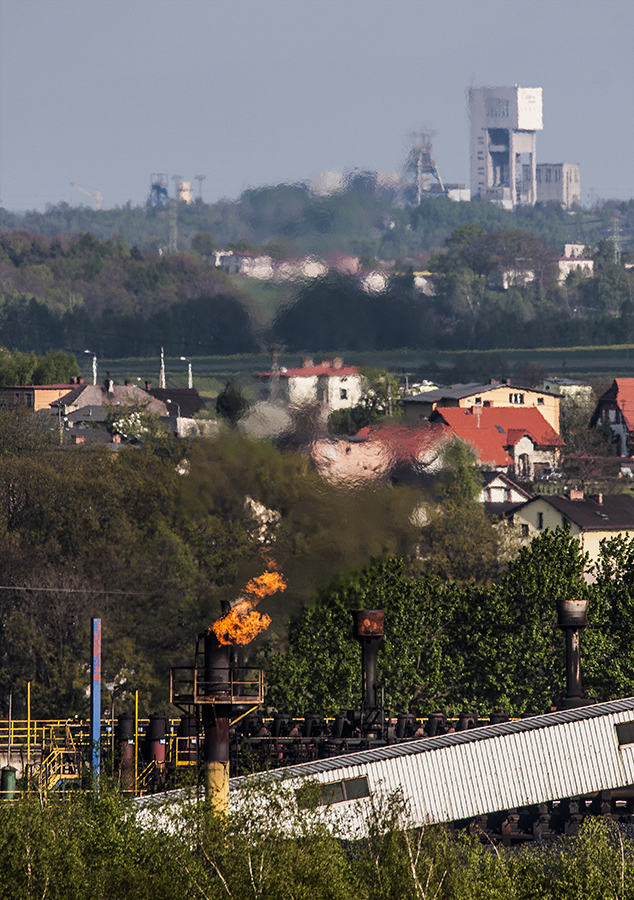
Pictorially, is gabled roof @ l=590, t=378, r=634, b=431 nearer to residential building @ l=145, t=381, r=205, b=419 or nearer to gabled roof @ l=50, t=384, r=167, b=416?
gabled roof @ l=50, t=384, r=167, b=416

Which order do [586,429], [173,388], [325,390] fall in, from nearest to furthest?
1. [325,390]
2. [173,388]
3. [586,429]

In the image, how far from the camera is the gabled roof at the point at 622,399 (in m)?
150

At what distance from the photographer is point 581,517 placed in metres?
97.3

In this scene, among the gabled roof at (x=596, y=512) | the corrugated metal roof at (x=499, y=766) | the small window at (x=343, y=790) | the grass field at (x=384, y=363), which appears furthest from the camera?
the gabled roof at (x=596, y=512)

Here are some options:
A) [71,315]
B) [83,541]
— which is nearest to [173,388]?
[71,315]

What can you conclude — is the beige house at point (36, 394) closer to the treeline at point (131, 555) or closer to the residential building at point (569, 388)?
the treeline at point (131, 555)

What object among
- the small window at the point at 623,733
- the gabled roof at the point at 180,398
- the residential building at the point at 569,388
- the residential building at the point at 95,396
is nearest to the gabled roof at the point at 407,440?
the small window at the point at 623,733

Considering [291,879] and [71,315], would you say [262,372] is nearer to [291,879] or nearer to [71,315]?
[291,879]

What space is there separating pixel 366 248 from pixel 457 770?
34.3 meters

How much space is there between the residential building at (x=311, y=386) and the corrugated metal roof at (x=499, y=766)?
21.0 meters

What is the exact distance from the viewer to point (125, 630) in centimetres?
8288

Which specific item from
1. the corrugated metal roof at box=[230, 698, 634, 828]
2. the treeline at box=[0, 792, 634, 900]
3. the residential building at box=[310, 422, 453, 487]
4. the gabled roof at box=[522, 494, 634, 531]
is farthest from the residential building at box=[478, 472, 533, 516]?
the treeline at box=[0, 792, 634, 900]

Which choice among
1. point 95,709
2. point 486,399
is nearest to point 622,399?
point 486,399

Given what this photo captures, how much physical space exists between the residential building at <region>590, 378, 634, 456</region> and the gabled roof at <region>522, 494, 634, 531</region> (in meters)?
46.8
